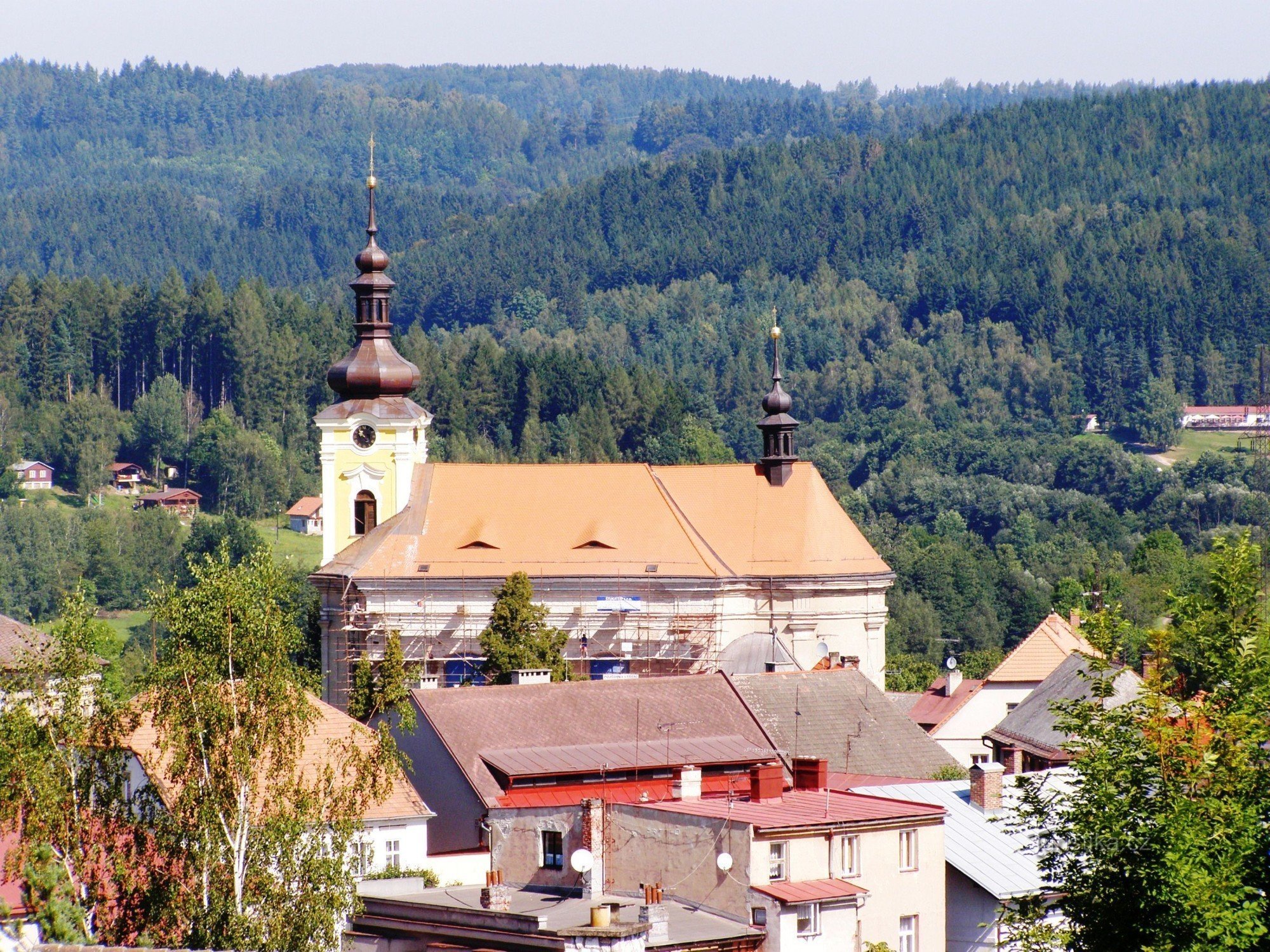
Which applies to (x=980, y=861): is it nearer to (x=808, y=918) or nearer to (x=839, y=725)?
(x=808, y=918)

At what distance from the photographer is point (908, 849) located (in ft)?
106

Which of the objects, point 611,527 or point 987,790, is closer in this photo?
point 987,790

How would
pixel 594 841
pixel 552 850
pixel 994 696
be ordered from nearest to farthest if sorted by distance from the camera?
1. pixel 594 841
2. pixel 552 850
3. pixel 994 696

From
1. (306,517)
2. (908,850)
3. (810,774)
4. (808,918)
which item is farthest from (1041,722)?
(306,517)

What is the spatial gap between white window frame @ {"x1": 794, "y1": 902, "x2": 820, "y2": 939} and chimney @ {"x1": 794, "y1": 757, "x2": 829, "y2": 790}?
Result: 4.78m

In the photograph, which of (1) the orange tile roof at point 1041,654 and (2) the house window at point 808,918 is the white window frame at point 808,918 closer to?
(2) the house window at point 808,918

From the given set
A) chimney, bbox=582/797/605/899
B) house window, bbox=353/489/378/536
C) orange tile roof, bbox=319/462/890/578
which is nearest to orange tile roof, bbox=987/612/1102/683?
orange tile roof, bbox=319/462/890/578

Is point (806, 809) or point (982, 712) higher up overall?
point (982, 712)

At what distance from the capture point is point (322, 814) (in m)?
29.6

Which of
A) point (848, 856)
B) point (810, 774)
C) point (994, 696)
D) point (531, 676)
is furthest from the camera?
point (994, 696)

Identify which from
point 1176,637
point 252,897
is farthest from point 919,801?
point 252,897

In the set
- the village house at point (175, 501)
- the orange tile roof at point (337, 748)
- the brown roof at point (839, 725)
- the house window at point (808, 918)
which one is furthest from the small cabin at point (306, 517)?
the house window at point (808, 918)

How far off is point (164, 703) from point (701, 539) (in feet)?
105

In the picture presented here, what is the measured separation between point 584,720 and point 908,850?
9.10 meters
